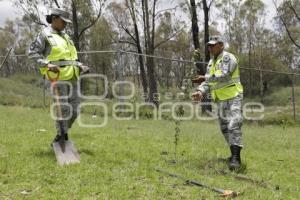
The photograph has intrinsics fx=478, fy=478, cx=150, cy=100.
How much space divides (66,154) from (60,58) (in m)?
1.40

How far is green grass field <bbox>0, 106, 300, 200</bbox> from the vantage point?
18.6 feet

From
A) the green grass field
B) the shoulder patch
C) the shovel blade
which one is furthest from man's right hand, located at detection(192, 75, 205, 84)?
the shovel blade

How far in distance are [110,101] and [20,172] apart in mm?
10038

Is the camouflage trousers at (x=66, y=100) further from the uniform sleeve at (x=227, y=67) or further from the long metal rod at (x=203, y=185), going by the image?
the uniform sleeve at (x=227, y=67)

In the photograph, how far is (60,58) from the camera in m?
6.96

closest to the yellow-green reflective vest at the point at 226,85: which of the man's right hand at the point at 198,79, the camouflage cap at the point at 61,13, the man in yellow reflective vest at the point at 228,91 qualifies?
the man in yellow reflective vest at the point at 228,91

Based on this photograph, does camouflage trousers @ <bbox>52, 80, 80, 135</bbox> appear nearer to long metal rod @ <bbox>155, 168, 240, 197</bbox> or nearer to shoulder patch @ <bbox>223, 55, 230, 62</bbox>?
long metal rod @ <bbox>155, 168, 240, 197</bbox>

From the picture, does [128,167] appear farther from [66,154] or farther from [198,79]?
[198,79]

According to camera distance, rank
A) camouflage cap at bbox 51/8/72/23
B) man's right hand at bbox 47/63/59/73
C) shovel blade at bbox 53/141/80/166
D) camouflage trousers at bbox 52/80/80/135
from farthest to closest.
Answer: camouflage trousers at bbox 52/80/80/135
camouflage cap at bbox 51/8/72/23
shovel blade at bbox 53/141/80/166
man's right hand at bbox 47/63/59/73

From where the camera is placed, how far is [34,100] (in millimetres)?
18438

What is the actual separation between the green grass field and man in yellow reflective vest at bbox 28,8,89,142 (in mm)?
802

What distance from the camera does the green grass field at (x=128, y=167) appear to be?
5.67 metres

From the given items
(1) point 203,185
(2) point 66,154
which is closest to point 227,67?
(1) point 203,185

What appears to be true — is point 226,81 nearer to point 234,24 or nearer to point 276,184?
point 276,184
